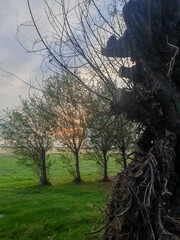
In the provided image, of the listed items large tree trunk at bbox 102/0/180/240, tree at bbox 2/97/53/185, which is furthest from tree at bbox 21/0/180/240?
tree at bbox 2/97/53/185

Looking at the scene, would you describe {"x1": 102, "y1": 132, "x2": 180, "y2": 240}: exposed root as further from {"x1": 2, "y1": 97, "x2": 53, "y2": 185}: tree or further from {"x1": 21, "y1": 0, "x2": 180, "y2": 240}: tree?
{"x1": 2, "y1": 97, "x2": 53, "y2": 185}: tree

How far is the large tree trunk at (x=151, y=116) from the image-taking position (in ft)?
7.54

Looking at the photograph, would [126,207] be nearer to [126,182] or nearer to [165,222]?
[126,182]

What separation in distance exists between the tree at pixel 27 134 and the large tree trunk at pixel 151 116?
18936 millimetres

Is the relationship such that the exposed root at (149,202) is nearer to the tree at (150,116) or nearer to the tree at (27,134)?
the tree at (150,116)

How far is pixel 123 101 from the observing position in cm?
299

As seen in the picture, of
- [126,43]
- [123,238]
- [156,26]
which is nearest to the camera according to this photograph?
[123,238]

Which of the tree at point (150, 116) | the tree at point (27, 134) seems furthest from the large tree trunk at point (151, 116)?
the tree at point (27, 134)

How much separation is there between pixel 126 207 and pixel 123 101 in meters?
1.46

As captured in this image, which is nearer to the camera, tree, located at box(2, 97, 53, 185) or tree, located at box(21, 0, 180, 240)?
tree, located at box(21, 0, 180, 240)

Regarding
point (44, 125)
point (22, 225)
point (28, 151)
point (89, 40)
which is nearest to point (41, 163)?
point (28, 151)

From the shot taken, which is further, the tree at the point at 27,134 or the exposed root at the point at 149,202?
the tree at the point at 27,134

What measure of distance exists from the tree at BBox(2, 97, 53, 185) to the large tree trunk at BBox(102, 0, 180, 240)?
1894cm

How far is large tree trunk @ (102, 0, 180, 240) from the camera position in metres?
2.30
